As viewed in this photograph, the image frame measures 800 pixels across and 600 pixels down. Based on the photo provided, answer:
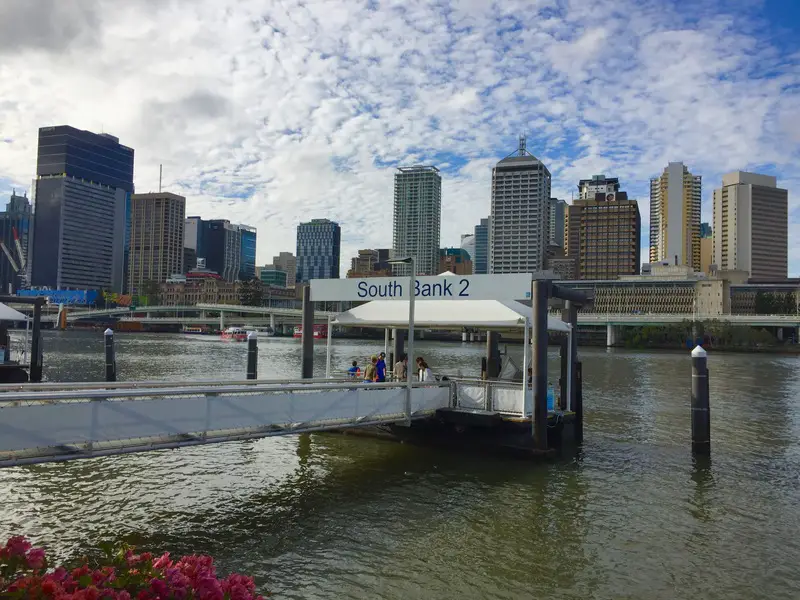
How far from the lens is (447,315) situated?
1794 cm

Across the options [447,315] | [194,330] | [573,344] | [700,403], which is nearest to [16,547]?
[447,315]

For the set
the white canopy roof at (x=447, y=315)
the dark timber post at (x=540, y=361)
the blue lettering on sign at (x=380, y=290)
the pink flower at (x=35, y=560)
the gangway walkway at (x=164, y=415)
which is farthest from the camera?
the blue lettering on sign at (x=380, y=290)

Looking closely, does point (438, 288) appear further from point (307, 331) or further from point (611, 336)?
point (611, 336)

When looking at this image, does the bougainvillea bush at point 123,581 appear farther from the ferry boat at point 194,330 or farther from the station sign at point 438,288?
the ferry boat at point 194,330

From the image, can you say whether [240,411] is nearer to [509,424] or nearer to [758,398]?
[509,424]

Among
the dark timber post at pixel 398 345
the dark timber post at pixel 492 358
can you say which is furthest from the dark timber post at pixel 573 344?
the dark timber post at pixel 398 345

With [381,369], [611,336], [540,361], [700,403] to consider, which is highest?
[611,336]

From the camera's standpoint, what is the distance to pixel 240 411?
40.5ft

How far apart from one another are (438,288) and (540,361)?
10.5 feet

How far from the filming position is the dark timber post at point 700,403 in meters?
18.3

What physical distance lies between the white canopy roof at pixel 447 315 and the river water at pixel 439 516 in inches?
141

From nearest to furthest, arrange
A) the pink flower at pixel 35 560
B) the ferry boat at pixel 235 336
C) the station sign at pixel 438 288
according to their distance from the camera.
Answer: the pink flower at pixel 35 560 → the station sign at pixel 438 288 → the ferry boat at pixel 235 336

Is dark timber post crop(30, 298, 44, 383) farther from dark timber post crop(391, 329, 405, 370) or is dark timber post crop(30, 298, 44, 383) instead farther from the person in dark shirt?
the person in dark shirt

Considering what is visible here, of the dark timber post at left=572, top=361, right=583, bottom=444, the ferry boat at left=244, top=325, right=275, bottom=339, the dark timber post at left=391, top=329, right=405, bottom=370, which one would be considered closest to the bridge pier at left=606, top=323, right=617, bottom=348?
the ferry boat at left=244, top=325, right=275, bottom=339
